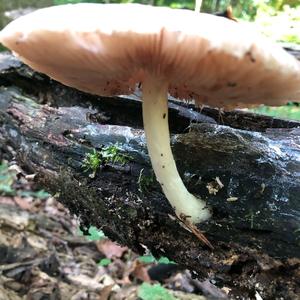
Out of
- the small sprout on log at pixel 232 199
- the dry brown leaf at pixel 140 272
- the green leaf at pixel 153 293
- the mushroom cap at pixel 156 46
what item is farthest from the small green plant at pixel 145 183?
the dry brown leaf at pixel 140 272

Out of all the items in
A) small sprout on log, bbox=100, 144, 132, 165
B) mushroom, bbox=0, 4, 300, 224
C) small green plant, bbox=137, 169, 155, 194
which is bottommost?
small green plant, bbox=137, 169, 155, 194

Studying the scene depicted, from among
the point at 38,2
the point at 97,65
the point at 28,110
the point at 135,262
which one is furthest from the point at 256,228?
the point at 38,2

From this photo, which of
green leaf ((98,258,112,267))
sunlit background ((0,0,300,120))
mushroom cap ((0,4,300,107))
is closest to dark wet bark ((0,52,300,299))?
mushroom cap ((0,4,300,107))

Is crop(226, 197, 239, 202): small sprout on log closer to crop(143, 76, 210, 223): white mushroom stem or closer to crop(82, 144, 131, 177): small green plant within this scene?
crop(143, 76, 210, 223): white mushroom stem

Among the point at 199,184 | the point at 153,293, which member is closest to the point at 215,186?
the point at 199,184

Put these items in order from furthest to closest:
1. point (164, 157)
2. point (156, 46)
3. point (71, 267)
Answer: point (71, 267) < point (164, 157) < point (156, 46)

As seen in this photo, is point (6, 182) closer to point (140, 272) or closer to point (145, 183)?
point (140, 272)

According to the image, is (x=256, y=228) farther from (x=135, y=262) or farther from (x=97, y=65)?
(x=135, y=262)
